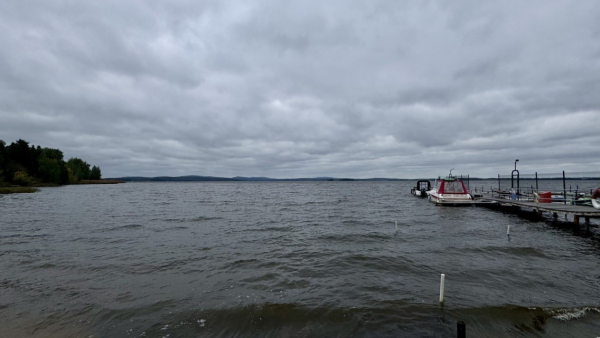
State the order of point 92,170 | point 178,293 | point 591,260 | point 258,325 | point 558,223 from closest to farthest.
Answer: point 258,325
point 178,293
point 591,260
point 558,223
point 92,170

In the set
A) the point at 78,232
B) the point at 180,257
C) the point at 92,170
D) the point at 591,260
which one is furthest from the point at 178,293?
the point at 92,170

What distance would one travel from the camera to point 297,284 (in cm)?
960

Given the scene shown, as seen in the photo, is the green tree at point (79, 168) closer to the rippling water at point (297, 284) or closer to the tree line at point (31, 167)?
the tree line at point (31, 167)

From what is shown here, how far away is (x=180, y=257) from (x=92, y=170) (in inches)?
7043

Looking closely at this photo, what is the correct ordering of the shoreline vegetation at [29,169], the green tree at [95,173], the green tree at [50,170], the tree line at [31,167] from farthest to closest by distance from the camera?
the green tree at [95,173]
the green tree at [50,170]
the tree line at [31,167]
the shoreline vegetation at [29,169]

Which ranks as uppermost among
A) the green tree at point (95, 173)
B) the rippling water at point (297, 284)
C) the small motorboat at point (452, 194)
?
the green tree at point (95, 173)

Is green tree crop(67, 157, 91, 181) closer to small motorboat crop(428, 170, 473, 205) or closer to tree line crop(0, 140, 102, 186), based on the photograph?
tree line crop(0, 140, 102, 186)

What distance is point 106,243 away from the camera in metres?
15.6

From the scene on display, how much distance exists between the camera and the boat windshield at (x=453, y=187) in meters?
35.6

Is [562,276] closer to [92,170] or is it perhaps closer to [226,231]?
[226,231]

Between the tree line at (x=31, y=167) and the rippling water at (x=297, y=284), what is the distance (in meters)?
84.6

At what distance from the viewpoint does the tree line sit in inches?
3030

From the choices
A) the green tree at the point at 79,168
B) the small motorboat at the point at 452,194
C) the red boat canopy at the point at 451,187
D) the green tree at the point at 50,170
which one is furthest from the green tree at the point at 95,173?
the red boat canopy at the point at 451,187

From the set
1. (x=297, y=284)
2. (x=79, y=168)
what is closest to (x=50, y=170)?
(x=79, y=168)
